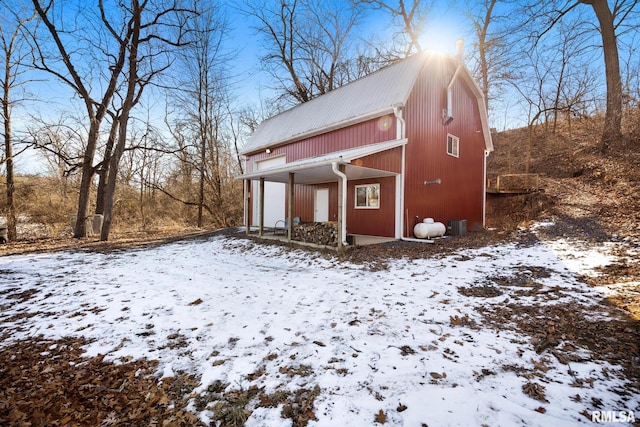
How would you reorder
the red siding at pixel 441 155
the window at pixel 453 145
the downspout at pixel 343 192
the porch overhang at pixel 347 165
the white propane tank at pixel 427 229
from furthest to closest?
the window at pixel 453 145 → the red siding at pixel 441 155 → the white propane tank at pixel 427 229 → the porch overhang at pixel 347 165 → the downspout at pixel 343 192

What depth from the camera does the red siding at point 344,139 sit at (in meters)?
9.44

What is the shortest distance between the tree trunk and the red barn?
189 inches

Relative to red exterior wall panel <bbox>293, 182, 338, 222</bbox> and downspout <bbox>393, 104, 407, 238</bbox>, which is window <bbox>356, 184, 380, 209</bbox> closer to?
downspout <bbox>393, 104, 407, 238</bbox>

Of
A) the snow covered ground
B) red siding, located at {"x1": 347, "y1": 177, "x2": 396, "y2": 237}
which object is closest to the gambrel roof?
red siding, located at {"x1": 347, "y1": 177, "x2": 396, "y2": 237}

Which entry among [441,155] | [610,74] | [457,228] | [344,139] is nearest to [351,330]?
[344,139]

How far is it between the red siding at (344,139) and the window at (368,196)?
5.27 ft

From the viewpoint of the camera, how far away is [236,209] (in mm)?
19828

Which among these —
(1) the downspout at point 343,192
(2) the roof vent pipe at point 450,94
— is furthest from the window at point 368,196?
(2) the roof vent pipe at point 450,94

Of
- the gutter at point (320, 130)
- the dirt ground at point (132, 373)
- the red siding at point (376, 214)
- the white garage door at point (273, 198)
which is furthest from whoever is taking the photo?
the white garage door at point (273, 198)

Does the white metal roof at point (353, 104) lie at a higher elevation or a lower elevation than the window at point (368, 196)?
higher

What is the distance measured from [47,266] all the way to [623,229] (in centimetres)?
1525

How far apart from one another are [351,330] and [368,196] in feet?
24.2

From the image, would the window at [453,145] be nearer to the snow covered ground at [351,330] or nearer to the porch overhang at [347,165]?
the porch overhang at [347,165]

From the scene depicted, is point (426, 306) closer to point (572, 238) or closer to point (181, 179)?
Result: point (572, 238)
